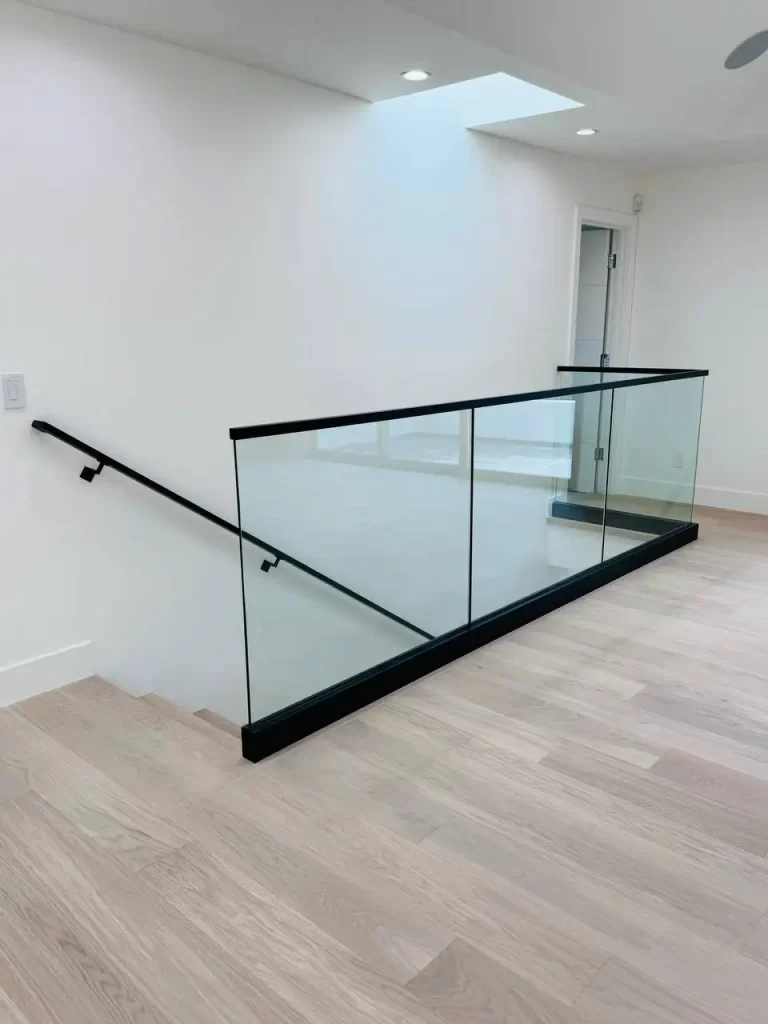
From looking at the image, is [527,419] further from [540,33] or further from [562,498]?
[540,33]

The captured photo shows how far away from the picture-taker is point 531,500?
4012 millimetres

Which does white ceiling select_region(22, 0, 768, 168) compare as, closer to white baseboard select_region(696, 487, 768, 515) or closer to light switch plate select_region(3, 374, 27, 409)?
light switch plate select_region(3, 374, 27, 409)

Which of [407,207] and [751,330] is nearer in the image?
[407,207]

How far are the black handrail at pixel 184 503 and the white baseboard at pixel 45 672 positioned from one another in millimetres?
690

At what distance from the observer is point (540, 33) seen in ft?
9.88

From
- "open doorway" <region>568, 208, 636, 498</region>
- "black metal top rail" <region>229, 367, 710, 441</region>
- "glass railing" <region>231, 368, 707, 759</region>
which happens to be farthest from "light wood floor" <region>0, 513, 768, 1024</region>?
"open doorway" <region>568, 208, 636, 498</region>

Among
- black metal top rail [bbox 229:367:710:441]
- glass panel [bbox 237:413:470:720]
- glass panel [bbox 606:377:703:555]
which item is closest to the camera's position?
black metal top rail [bbox 229:367:710:441]

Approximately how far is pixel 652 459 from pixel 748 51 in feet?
7.15

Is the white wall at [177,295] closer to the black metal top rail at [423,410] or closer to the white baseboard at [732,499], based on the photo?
the black metal top rail at [423,410]

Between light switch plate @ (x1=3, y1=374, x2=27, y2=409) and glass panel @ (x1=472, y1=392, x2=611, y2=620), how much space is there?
173 centimetres

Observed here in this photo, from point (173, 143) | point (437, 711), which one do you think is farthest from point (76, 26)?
point (437, 711)

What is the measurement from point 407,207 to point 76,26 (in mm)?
1951

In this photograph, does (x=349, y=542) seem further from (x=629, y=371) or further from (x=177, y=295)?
(x=629, y=371)

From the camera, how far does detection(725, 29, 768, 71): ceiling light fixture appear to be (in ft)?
10.7
